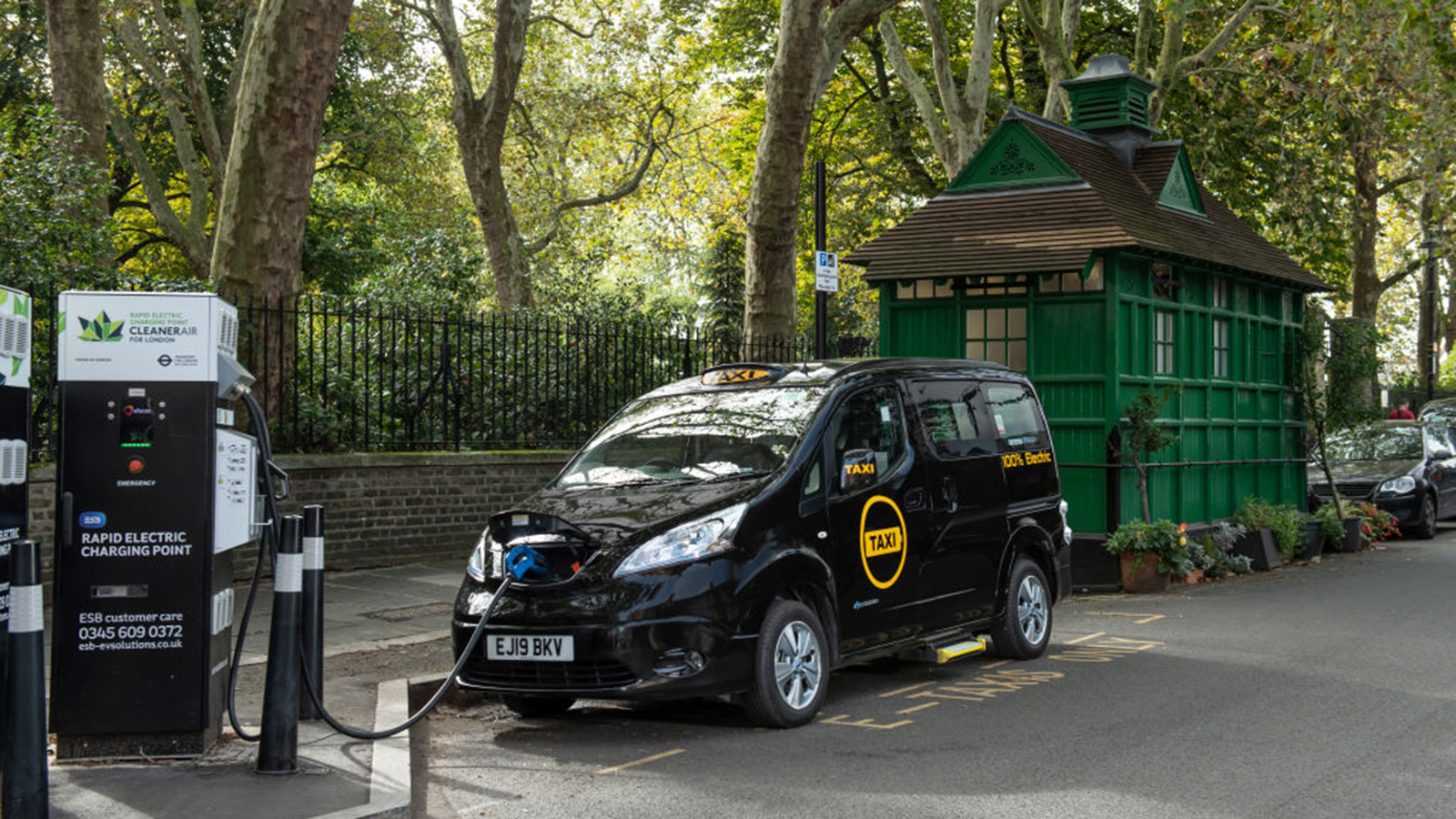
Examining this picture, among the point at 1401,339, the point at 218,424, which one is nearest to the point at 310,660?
the point at 218,424

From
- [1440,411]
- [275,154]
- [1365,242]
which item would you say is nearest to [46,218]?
[275,154]

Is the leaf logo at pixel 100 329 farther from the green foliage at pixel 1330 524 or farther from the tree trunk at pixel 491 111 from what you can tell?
the tree trunk at pixel 491 111

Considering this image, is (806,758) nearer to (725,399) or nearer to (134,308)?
(725,399)

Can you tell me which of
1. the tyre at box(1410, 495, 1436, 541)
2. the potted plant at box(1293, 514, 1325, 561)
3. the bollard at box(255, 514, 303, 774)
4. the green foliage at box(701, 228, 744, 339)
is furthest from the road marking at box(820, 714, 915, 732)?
the green foliage at box(701, 228, 744, 339)

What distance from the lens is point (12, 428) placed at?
5.95m

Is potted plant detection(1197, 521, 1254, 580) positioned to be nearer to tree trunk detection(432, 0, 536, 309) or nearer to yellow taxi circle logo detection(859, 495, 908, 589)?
yellow taxi circle logo detection(859, 495, 908, 589)

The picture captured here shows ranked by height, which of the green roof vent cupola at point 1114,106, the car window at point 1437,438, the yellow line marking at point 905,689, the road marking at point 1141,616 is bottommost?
the road marking at point 1141,616

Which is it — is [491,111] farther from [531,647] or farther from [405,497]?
[531,647]

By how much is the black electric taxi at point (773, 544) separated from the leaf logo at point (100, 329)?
7.00 feet

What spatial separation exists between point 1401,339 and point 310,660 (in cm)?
5905

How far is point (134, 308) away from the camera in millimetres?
6359

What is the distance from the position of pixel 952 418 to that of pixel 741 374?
57.6 inches

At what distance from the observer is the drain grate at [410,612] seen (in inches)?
434

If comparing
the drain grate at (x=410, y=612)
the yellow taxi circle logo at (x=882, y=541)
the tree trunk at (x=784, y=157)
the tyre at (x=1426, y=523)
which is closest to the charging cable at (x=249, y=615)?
the yellow taxi circle logo at (x=882, y=541)
